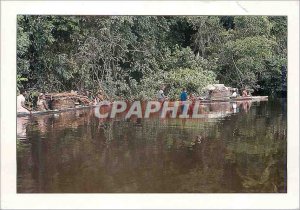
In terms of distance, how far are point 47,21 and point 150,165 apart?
169cm

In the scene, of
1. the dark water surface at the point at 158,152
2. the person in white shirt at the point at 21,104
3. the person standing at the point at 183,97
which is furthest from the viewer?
the person standing at the point at 183,97

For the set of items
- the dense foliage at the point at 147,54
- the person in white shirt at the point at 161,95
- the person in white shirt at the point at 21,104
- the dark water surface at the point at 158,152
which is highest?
the dense foliage at the point at 147,54

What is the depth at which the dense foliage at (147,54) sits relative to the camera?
192 inches

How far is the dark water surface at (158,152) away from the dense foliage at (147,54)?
322 mm

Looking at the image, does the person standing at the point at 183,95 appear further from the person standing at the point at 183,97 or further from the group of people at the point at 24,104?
the group of people at the point at 24,104

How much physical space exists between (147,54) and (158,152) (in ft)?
3.73

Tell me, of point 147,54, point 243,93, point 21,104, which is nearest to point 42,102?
point 21,104

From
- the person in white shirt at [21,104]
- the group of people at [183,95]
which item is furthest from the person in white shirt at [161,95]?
the person in white shirt at [21,104]

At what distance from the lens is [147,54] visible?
5262 mm

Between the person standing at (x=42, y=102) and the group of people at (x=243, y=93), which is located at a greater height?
the group of people at (x=243, y=93)

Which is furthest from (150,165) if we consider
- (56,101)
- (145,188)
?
(56,101)

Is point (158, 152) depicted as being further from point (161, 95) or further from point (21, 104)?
point (21, 104)

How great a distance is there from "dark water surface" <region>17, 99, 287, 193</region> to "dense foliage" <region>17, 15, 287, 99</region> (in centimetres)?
32
